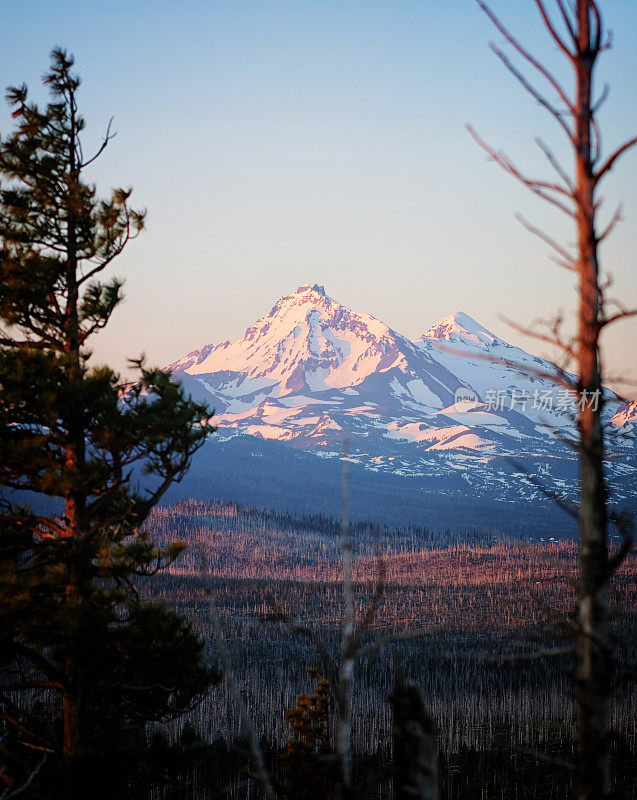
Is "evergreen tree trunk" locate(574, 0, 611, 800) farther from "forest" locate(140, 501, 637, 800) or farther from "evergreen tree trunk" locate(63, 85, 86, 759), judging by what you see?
"evergreen tree trunk" locate(63, 85, 86, 759)

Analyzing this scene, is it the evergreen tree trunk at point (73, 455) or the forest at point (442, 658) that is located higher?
the evergreen tree trunk at point (73, 455)

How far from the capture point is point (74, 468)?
10.2 metres

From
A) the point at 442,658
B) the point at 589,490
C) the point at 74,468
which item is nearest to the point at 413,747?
the point at 589,490

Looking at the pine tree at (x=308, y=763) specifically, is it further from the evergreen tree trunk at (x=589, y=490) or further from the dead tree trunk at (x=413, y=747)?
the dead tree trunk at (x=413, y=747)

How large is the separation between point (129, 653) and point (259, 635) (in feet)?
123

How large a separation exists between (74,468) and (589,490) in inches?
290

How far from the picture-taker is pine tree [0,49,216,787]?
9656mm

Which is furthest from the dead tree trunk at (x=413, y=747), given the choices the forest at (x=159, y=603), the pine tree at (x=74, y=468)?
the pine tree at (x=74, y=468)

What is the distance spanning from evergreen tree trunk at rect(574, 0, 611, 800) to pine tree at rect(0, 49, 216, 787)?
6.33 meters

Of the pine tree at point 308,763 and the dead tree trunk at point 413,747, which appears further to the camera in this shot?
the pine tree at point 308,763

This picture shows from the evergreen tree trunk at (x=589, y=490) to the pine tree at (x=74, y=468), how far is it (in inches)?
249

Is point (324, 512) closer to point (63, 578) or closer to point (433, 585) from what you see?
point (433, 585)

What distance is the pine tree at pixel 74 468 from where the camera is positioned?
9656 millimetres

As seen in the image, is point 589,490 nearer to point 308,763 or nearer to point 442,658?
point 308,763
